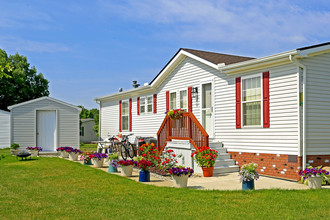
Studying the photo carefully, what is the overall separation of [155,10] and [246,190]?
6354 millimetres

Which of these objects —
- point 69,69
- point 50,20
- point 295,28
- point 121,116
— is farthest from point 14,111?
point 295,28

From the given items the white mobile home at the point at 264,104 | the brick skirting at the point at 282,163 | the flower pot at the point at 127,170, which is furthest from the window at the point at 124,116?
the brick skirting at the point at 282,163

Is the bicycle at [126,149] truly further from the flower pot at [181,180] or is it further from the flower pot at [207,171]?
the flower pot at [181,180]

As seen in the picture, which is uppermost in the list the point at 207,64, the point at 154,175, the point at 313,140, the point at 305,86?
the point at 207,64

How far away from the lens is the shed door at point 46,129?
18.5 meters

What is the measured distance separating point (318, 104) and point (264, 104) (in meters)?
1.44

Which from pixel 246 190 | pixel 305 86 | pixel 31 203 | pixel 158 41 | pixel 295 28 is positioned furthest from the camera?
pixel 158 41

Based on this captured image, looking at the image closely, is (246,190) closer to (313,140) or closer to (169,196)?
(169,196)

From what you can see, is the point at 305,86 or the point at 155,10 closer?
the point at 305,86

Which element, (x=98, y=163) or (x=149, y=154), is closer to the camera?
(x=149, y=154)

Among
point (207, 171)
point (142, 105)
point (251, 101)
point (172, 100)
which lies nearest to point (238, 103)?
point (251, 101)

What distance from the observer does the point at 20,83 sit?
3725 cm

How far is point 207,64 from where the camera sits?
1200 cm

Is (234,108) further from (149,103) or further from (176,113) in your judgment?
(149,103)
